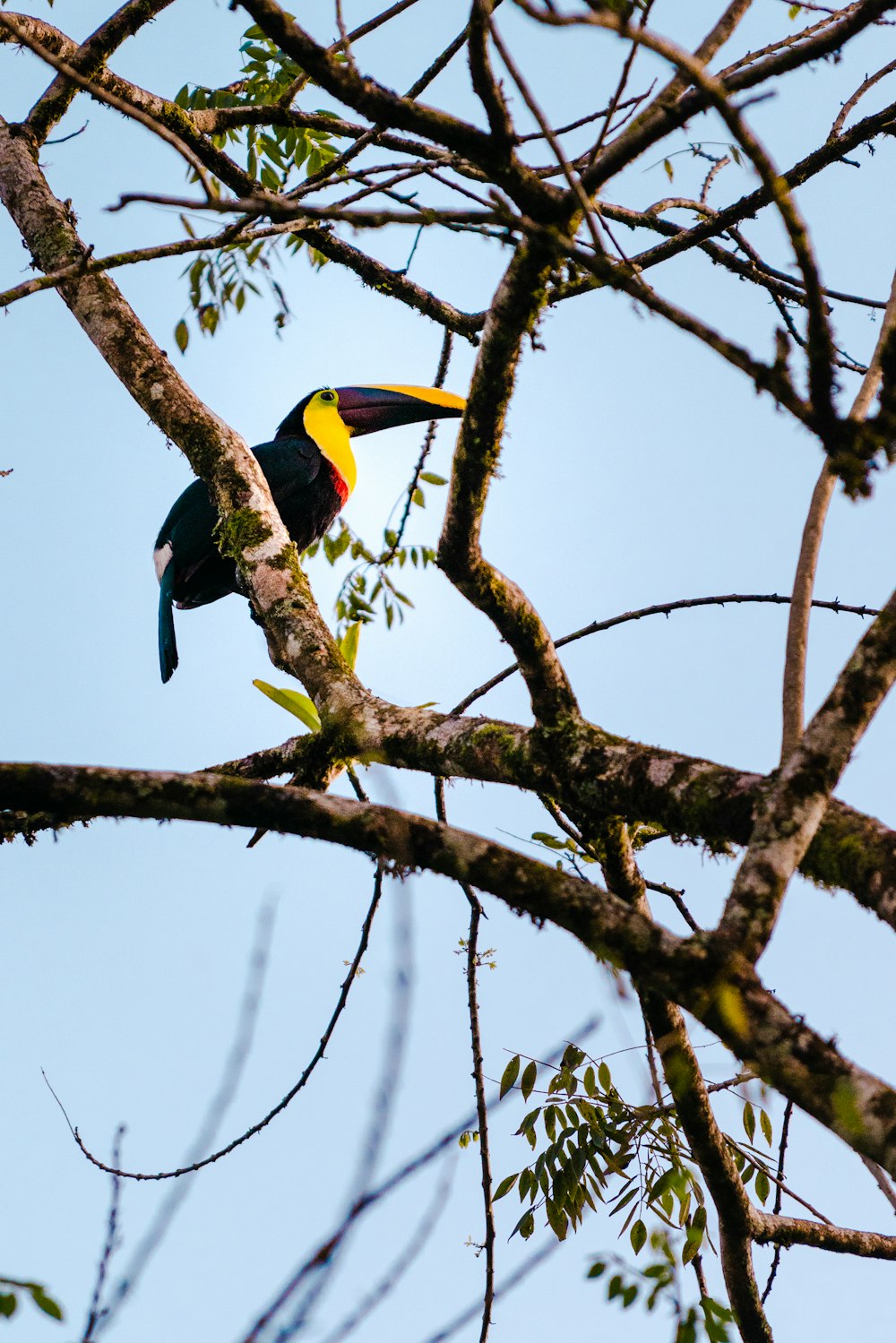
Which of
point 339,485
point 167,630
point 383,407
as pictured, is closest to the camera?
point 167,630

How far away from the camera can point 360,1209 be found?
1.27m

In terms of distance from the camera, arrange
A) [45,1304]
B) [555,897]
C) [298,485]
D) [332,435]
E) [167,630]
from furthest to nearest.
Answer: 1. [332,435]
2. [298,485]
3. [167,630]
4. [555,897]
5. [45,1304]

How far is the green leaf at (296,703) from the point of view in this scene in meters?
3.18

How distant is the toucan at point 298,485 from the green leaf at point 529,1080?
229cm

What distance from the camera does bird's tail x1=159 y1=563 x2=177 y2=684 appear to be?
5.31 m

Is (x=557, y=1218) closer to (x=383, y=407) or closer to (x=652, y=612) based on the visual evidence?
(x=652, y=612)

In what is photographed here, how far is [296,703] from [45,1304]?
1.78m

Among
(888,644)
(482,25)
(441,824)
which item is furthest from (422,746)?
(482,25)

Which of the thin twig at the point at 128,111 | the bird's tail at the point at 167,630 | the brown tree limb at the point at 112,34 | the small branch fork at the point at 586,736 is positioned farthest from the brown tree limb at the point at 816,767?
the bird's tail at the point at 167,630

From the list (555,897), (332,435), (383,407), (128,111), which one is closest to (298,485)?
(332,435)

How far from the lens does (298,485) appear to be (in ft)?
19.0

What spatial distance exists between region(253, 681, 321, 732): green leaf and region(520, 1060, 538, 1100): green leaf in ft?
3.25

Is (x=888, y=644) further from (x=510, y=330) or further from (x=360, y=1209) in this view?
(x=360, y=1209)

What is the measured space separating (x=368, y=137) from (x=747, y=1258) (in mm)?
2914
